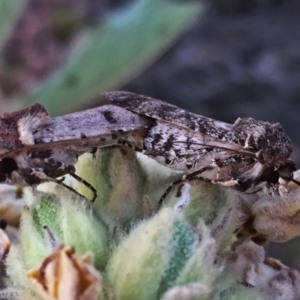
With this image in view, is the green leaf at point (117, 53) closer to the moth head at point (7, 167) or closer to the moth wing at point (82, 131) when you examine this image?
the moth wing at point (82, 131)

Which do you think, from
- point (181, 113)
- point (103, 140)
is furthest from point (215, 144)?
point (103, 140)

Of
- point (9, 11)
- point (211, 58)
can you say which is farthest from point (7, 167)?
point (211, 58)

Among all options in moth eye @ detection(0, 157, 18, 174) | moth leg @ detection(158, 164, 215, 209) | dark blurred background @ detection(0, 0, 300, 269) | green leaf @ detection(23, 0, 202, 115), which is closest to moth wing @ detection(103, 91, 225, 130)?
moth leg @ detection(158, 164, 215, 209)

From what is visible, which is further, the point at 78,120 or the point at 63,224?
the point at 78,120

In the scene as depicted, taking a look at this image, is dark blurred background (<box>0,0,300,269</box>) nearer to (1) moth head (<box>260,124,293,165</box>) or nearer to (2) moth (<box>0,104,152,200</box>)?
(1) moth head (<box>260,124,293,165</box>)

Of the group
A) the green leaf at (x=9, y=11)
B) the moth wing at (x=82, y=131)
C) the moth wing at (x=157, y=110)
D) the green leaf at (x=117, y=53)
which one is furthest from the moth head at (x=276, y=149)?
the green leaf at (x=9, y=11)

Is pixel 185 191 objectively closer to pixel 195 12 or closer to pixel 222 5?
pixel 195 12

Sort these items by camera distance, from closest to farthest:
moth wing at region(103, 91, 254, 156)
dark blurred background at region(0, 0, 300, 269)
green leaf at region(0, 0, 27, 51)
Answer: moth wing at region(103, 91, 254, 156) < green leaf at region(0, 0, 27, 51) < dark blurred background at region(0, 0, 300, 269)
